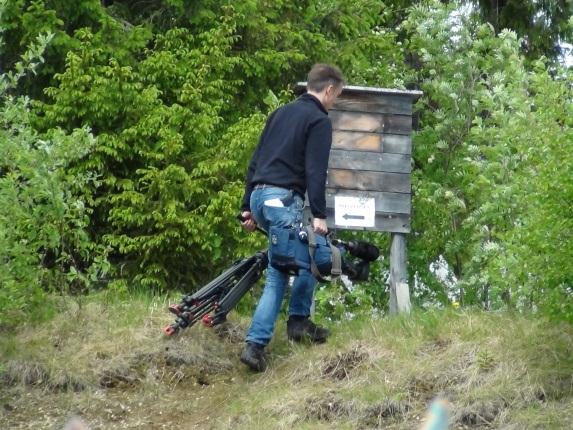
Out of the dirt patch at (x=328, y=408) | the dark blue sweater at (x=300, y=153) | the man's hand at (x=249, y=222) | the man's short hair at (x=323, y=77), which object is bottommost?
the dirt patch at (x=328, y=408)

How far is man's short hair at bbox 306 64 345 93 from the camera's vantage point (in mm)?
8000

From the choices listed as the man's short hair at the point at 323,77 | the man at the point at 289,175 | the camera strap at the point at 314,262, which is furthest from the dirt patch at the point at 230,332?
the man's short hair at the point at 323,77

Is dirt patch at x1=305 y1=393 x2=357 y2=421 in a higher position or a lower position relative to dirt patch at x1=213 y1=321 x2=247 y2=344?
lower

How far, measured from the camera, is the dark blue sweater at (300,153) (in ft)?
25.7

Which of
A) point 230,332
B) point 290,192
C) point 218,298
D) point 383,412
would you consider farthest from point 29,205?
point 383,412

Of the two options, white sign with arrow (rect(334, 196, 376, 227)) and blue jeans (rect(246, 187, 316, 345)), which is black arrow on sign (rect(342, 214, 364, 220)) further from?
blue jeans (rect(246, 187, 316, 345))

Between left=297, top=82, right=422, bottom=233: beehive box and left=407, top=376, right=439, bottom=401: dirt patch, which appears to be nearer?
left=407, top=376, right=439, bottom=401: dirt patch

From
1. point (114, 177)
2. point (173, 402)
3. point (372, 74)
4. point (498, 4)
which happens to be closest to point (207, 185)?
point (114, 177)

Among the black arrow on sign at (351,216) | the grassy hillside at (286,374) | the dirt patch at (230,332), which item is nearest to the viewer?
the grassy hillside at (286,374)

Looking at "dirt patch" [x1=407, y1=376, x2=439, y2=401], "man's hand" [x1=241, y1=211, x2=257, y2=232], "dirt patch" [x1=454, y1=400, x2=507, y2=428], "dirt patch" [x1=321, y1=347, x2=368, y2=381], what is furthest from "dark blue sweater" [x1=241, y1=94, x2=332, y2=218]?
"dirt patch" [x1=454, y1=400, x2=507, y2=428]

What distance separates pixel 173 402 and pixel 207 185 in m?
3.75

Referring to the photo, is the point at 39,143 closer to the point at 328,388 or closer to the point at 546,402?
the point at 328,388

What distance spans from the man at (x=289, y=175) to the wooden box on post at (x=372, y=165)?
101 cm

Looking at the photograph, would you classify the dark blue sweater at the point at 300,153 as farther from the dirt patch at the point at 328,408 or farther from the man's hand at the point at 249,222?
the dirt patch at the point at 328,408
